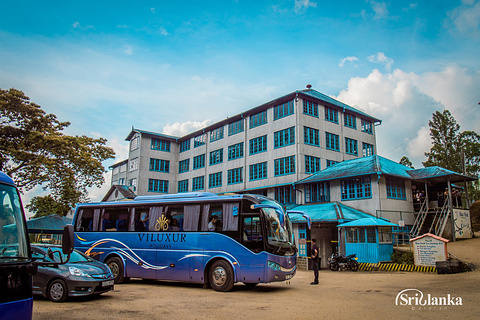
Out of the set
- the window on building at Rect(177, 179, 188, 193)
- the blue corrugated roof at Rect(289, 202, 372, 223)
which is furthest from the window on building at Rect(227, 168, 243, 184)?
the blue corrugated roof at Rect(289, 202, 372, 223)

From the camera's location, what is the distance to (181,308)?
956cm

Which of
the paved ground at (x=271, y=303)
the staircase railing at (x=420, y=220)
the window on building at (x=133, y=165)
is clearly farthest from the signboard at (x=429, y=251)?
the window on building at (x=133, y=165)

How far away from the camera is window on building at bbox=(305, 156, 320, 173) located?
3203cm

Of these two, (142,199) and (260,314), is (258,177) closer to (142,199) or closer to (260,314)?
(142,199)

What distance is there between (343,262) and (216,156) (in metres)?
22.6

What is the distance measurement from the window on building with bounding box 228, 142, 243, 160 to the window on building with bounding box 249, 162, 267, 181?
8.15 feet

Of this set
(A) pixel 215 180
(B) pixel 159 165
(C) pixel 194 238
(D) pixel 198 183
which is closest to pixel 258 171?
(A) pixel 215 180

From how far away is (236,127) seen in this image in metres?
39.7

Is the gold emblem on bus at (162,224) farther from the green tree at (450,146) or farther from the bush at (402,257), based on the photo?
the green tree at (450,146)

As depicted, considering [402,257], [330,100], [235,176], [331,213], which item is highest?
[330,100]

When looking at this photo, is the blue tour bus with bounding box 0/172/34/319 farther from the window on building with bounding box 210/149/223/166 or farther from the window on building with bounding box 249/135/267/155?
the window on building with bounding box 210/149/223/166

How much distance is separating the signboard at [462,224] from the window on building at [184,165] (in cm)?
2991

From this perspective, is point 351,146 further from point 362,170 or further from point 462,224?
point 462,224

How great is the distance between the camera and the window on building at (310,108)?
109 ft
